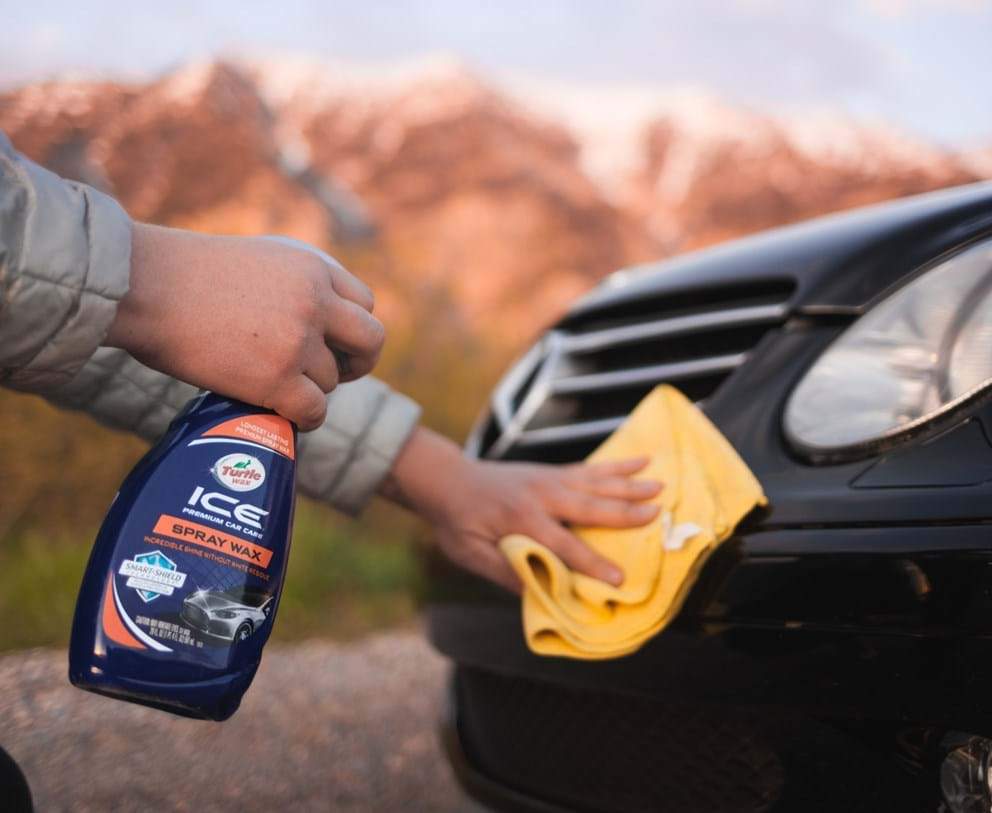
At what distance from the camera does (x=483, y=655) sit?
1.57 meters

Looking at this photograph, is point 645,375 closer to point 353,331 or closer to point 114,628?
point 353,331

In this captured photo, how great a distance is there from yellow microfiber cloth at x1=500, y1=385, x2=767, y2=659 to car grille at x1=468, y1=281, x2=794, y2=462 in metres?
0.14

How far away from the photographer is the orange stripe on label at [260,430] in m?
1.09

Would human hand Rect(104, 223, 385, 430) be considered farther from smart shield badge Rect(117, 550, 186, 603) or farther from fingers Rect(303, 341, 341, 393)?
smart shield badge Rect(117, 550, 186, 603)

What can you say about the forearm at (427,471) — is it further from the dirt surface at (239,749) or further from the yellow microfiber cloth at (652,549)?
the dirt surface at (239,749)

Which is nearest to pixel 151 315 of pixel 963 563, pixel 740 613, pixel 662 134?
pixel 740 613

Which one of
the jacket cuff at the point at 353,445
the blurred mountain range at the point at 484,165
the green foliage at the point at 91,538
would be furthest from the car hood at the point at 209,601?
the blurred mountain range at the point at 484,165

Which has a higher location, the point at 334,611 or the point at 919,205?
the point at 919,205

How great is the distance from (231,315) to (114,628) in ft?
1.16

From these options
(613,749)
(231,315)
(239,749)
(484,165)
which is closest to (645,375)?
(613,749)

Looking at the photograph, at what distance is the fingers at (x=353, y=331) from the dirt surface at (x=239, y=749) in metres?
1.07

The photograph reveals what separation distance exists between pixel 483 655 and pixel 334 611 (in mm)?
2248

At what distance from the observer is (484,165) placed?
19.1 metres

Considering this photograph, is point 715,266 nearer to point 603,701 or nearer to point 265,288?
point 603,701
